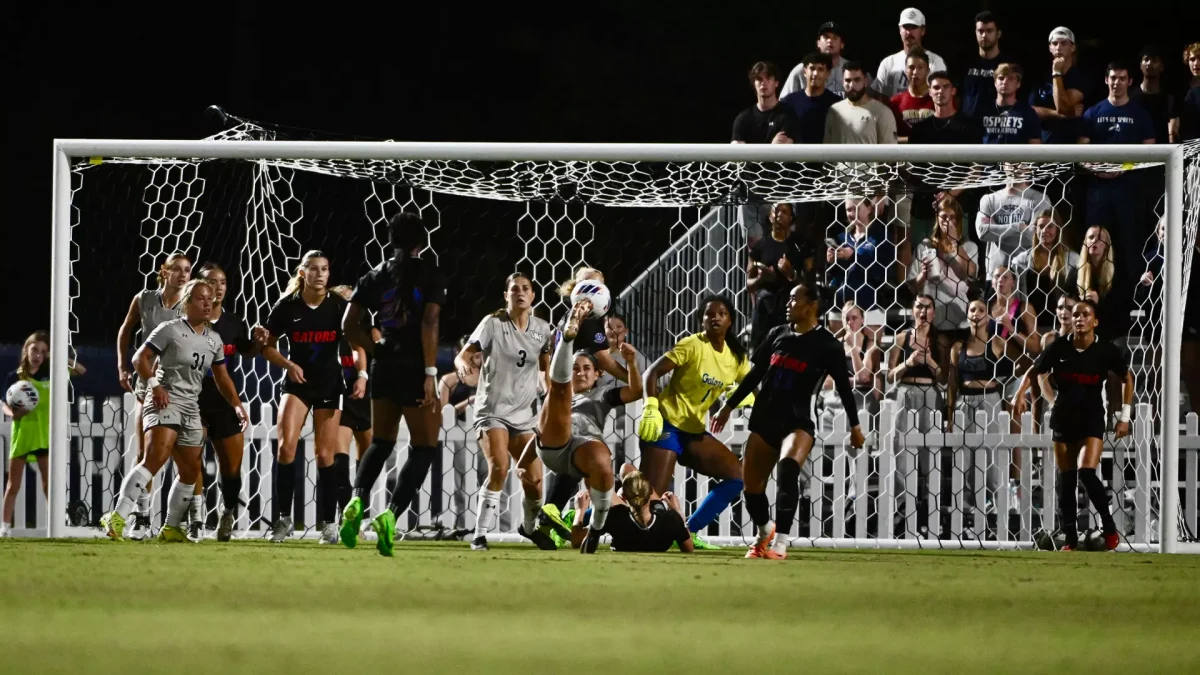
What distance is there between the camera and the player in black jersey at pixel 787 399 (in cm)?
846

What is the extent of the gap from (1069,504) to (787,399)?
1905 mm

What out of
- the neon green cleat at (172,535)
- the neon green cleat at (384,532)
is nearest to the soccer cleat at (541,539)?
the neon green cleat at (384,532)

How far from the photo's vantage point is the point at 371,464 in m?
9.40

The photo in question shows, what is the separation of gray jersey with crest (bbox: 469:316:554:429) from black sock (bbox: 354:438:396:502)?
1.98ft

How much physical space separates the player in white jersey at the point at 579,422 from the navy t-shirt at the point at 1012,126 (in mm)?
3910

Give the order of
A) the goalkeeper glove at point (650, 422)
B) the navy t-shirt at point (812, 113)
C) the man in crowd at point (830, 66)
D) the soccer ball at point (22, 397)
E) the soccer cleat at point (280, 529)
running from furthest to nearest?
the man in crowd at point (830, 66) → the navy t-shirt at point (812, 113) → the soccer ball at point (22, 397) → the soccer cleat at point (280, 529) → the goalkeeper glove at point (650, 422)

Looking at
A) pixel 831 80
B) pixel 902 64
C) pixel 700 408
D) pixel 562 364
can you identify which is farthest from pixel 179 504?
pixel 902 64

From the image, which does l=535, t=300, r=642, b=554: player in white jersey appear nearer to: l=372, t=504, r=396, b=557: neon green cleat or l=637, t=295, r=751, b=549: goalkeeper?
l=637, t=295, r=751, b=549: goalkeeper

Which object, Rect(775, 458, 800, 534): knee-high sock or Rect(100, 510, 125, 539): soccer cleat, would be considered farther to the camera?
Rect(100, 510, 125, 539): soccer cleat

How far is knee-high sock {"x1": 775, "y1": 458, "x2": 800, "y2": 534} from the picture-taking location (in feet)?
27.7

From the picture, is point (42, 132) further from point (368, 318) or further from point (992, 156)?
point (992, 156)

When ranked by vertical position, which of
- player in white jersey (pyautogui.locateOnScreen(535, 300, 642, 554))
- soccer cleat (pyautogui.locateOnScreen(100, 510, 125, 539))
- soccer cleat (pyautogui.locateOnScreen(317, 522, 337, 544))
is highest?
player in white jersey (pyautogui.locateOnScreen(535, 300, 642, 554))

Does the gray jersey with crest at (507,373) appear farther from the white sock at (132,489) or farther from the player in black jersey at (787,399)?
the white sock at (132,489)

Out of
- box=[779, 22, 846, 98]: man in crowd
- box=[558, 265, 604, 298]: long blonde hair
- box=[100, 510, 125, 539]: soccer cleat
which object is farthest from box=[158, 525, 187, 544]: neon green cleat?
box=[779, 22, 846, 98]: man in crowd
